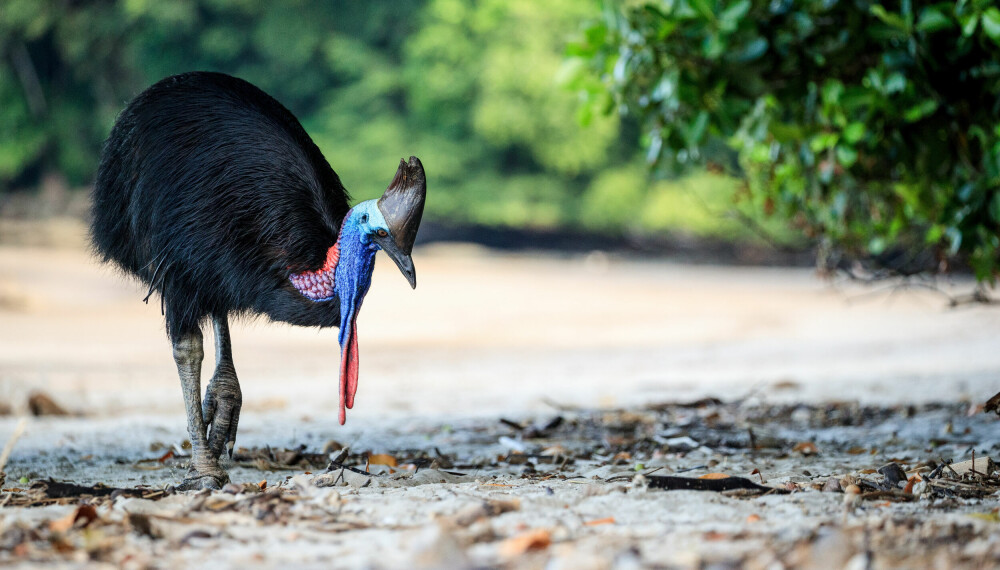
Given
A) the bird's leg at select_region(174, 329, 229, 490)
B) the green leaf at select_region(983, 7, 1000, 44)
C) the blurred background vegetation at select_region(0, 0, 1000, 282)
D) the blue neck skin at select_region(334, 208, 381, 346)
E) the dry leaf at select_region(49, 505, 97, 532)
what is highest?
the blurred background vegetation at select_region(0, 0, 1000, 282)

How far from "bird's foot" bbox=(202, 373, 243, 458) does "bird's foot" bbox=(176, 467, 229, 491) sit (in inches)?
5.7

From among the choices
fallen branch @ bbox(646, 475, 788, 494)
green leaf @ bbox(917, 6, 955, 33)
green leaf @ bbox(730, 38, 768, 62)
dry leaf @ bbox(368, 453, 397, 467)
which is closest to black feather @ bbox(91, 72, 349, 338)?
dry leaf @ bbox(368, 453, 397, 467)

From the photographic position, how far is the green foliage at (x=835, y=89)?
4.38 m

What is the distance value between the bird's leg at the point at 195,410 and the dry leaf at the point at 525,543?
1484mm

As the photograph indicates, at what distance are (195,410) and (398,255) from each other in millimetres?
1008

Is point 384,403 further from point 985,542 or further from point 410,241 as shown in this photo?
point 985,542

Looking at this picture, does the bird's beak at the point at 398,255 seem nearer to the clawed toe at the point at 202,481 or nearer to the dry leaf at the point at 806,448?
the clawed toe at the point at 202,481

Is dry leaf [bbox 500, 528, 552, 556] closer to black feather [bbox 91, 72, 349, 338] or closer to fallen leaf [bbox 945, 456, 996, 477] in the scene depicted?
black feather [bbox 91, 72, 349, 338]

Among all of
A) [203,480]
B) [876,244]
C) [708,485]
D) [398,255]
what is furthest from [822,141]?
[203,480]

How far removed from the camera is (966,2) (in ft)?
13.1

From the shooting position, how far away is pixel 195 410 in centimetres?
354

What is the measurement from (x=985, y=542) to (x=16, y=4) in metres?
25.3

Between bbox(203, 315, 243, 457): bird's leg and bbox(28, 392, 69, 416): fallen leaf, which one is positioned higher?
bbox(203, 315, 243, 457): bird's leg

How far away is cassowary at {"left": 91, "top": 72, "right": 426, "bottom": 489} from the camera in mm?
3207
